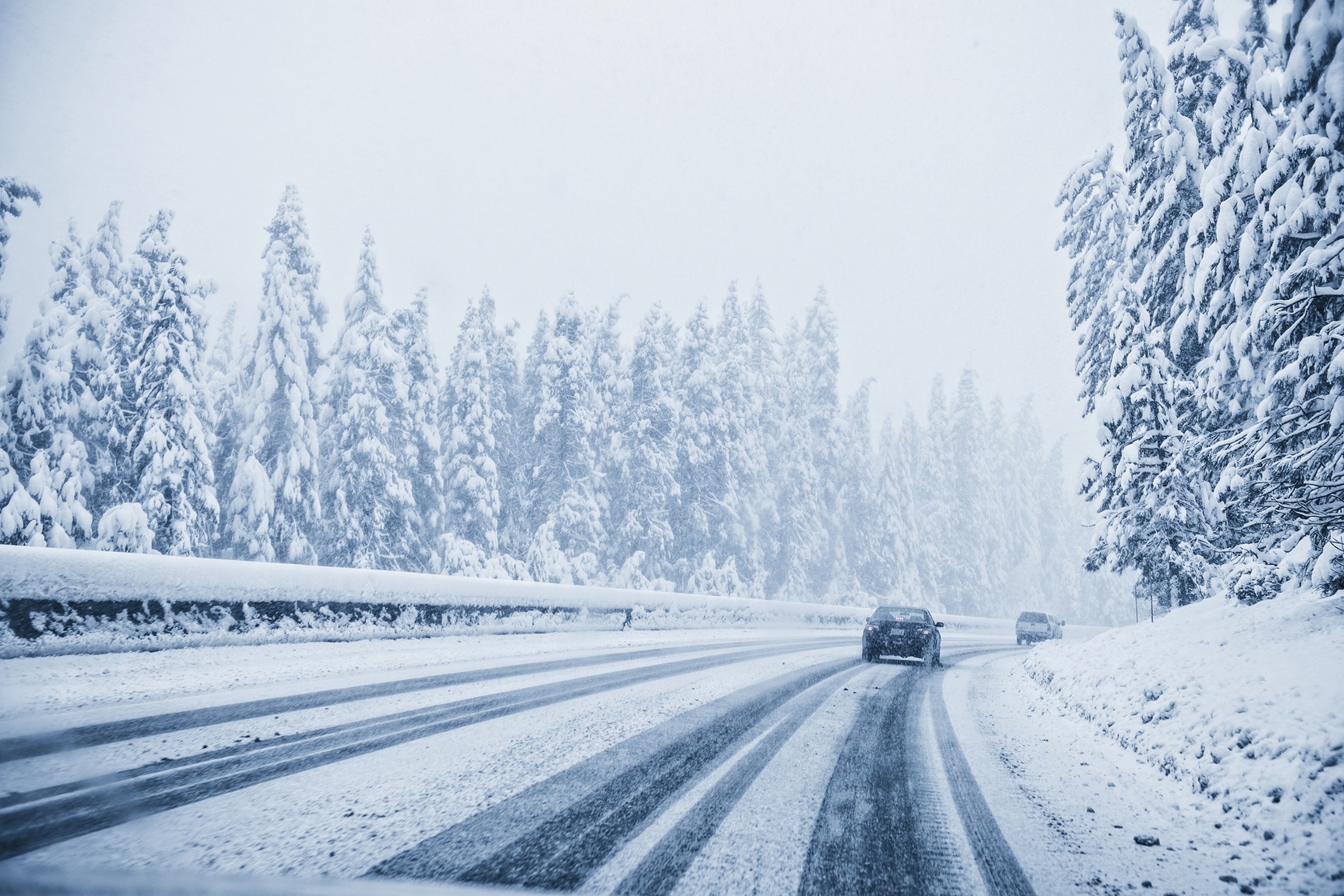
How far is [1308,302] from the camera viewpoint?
24.7 ft

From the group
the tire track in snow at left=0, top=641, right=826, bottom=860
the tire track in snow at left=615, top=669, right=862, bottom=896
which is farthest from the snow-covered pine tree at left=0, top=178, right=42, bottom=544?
the tire track in snow at left=615, top=669, right=862, bottom=896

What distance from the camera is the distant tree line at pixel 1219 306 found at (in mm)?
7402

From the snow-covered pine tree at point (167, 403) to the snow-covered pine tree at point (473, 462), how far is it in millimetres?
11247

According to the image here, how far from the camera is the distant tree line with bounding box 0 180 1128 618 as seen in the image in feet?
75.9

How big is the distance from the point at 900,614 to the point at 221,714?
1402 centimetres

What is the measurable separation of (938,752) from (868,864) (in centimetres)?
318

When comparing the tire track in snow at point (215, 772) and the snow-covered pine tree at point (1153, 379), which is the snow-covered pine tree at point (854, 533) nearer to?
the snow-covered pine tree at point (1153, 379)

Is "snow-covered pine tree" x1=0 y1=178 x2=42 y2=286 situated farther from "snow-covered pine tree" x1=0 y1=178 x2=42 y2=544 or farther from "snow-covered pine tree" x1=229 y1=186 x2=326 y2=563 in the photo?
"snow-covered pine tree" x1=229 y1=186 x2=326 y2=563

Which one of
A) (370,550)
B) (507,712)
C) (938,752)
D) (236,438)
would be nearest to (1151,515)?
(938,752)

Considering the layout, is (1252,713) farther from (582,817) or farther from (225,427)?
(225,427)

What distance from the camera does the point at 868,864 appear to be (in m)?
3.39

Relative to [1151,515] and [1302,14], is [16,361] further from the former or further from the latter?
[1151,515]

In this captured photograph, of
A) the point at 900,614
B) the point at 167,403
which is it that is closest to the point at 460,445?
Result: the point at 167,403

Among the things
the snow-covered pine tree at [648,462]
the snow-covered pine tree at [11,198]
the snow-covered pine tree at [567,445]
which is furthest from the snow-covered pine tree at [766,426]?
the snow-covered pine tree at [11,198]
